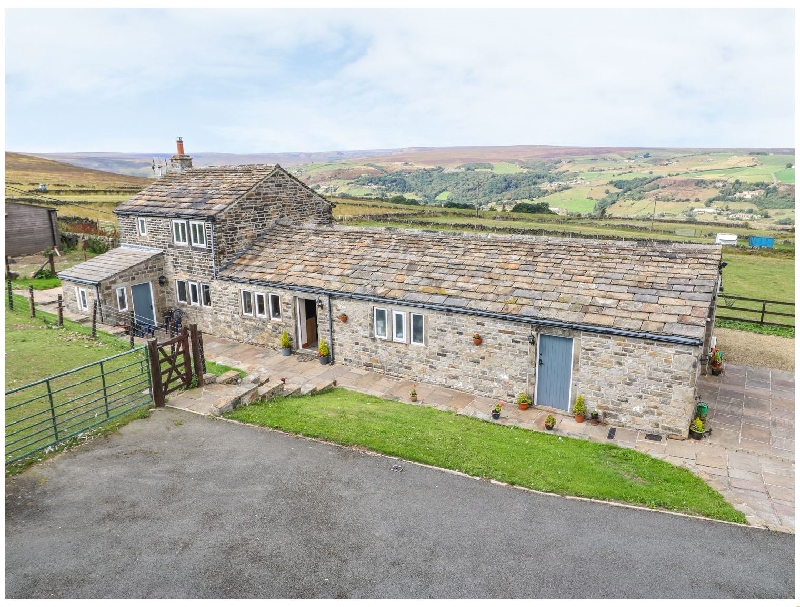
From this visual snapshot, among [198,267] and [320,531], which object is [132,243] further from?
[320,531]

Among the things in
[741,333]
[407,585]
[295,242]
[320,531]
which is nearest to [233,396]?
[320,531]

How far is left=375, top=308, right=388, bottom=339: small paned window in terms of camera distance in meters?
17.4

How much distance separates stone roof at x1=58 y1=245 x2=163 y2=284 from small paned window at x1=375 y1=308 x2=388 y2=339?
11.8 meters

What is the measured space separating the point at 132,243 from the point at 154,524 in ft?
61.5

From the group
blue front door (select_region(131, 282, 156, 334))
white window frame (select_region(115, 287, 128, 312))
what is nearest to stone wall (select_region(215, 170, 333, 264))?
blue front door (select_region(131, 282, 156, 334))

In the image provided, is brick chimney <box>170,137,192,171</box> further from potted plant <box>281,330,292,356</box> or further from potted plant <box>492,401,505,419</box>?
potted plant <box>492,401,505,419</box>

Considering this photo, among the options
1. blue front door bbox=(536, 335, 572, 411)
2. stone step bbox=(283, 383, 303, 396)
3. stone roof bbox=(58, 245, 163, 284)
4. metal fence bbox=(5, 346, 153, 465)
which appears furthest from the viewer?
stone roof bbox=(58, 245, 163, 284)

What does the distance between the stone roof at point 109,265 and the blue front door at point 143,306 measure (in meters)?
1.04

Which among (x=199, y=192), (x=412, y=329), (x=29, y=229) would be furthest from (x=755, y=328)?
(x=29, y=229)

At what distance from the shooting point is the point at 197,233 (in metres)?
21.9

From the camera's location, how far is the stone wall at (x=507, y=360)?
1335cm

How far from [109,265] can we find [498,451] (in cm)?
1920

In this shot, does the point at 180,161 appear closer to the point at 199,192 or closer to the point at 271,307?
the point at 199,192

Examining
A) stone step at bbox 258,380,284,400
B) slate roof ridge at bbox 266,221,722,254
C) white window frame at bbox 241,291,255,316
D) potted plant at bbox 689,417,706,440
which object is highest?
slate roof ridge at bbox 266,221,722,254
